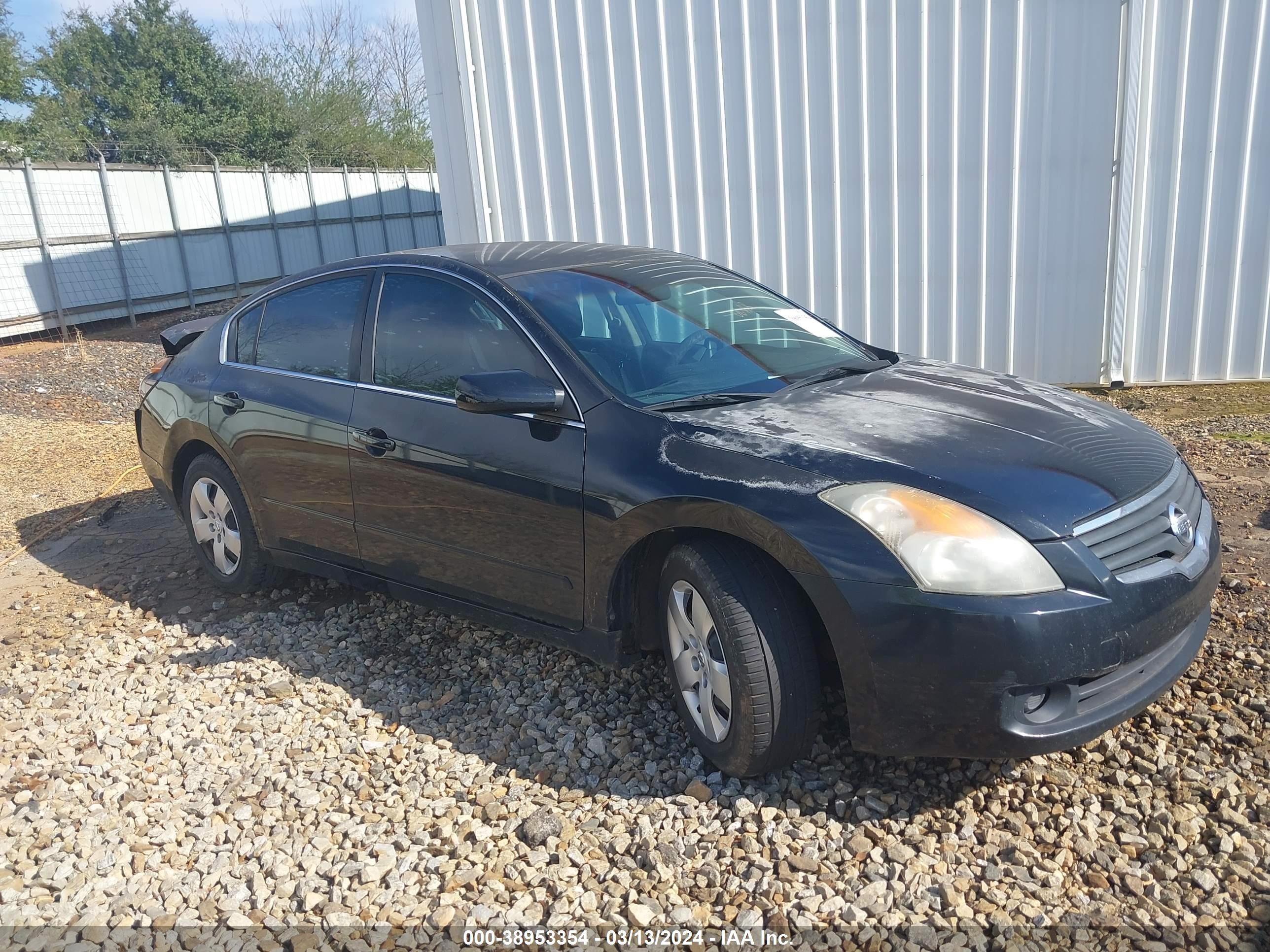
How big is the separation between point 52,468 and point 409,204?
17.1 m

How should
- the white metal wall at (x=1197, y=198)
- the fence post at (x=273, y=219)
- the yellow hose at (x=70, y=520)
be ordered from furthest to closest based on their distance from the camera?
the fence post at (x=273, y=219) → the white metal wall at (x=1197, y=198) → the yellow hose at (x=70, y=520)

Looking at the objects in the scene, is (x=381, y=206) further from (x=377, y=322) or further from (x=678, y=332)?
(x=678, y=332)

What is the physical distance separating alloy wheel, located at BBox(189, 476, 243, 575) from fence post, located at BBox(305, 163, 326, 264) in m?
16.2

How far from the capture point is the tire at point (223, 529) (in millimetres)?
4750

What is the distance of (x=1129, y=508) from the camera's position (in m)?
2.79

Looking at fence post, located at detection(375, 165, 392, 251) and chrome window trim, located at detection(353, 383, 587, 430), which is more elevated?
fence post, located at detection(375, 165, 392, 251)

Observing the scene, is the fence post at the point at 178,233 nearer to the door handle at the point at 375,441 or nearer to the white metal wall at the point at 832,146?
the white metal wall at the point at 832,146

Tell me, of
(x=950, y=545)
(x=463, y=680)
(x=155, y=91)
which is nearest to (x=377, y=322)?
(x=463, y=680)

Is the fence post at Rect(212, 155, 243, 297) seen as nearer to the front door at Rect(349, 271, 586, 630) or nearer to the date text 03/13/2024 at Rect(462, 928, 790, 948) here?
the front door at Rect(349, 271, 586, 630)

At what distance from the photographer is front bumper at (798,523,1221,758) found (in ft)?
8.31

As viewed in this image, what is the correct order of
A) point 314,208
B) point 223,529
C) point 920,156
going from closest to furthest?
1. point 223,529
2. point 920,156
3. point 314,208

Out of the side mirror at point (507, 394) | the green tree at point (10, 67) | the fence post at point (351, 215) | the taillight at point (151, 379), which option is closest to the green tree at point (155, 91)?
the green tree at point (10, 67)

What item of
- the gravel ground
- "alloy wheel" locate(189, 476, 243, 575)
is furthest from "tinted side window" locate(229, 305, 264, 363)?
the gravel ground

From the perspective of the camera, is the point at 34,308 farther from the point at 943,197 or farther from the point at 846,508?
the point at 846,508
